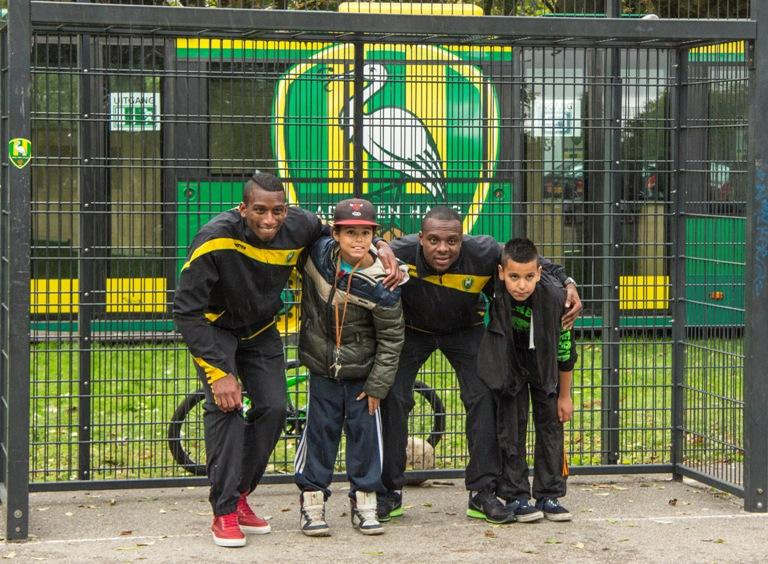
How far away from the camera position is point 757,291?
7246 millimetres

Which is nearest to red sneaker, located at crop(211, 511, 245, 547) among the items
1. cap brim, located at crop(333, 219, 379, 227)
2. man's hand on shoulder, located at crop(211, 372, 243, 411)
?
man's hand on shoulder, located at crop(211, 372, 243, 411)

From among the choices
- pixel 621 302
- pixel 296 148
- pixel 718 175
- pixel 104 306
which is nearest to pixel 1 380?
pixel 104 306

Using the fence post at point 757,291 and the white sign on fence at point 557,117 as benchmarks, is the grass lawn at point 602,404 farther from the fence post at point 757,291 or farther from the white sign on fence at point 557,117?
the white sign on fence at point 557,117

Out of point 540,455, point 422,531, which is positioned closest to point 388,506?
point 422,531

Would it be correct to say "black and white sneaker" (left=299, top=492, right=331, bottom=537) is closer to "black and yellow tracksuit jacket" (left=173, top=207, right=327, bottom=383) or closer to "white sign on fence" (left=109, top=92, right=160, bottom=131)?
"black and yellow tracksuit jacket" (left=173, top=207, right=327, bottom=383)

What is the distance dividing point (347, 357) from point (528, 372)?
3.30 feet

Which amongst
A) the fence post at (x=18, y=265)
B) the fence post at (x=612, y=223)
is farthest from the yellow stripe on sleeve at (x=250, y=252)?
the fence post at (x=612, y=223)

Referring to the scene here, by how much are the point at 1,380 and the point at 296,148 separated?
2265 millimetres

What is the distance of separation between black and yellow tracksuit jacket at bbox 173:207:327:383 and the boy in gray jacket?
0.61 feet

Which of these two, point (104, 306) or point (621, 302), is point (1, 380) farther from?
point (621, 302)

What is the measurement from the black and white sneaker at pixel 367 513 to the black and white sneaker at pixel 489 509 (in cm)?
60

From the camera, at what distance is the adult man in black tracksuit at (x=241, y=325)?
648 centimetres

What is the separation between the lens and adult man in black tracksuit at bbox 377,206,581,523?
705 cm

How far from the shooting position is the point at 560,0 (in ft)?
27.5
